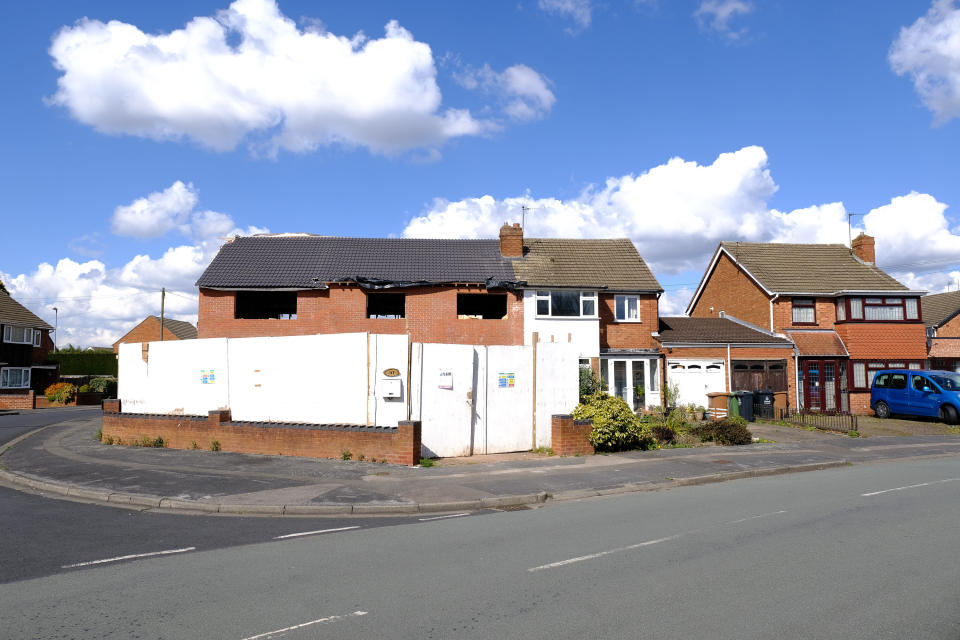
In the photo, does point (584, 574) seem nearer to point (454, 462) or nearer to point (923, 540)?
point (923, 540)

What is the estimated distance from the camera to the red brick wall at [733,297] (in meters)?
31.5

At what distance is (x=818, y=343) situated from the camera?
29734 millimetres

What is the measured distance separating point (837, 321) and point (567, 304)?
45.5 ft

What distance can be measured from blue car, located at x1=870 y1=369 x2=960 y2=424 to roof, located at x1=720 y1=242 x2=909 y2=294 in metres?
5.45

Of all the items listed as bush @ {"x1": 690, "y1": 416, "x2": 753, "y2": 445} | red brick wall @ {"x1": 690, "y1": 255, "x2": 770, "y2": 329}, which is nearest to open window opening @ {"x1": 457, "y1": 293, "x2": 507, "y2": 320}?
red brick wall @ {"x1": 690, "y1": 255, "x2": 770, "y2": 329}

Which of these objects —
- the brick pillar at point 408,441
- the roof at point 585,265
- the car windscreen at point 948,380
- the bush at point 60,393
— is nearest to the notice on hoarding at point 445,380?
the brick pillar at point 408,441

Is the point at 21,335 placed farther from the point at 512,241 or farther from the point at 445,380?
the point at 445,380

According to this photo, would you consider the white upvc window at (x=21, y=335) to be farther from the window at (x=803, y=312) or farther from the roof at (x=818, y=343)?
the window at (x=803, y=312)

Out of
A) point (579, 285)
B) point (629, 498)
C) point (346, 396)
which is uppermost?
point (579, 285)

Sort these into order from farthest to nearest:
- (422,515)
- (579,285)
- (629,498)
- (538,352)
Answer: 1. (579,285)
2. (538,352)
3. (629,498)
4. (422,515)

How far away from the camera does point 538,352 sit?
1493cm

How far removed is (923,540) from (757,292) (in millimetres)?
26041

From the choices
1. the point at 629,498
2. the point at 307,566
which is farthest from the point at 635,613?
the point at 629,498

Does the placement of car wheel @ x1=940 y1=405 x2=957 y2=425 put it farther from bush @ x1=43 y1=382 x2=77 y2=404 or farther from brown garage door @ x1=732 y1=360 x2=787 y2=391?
bush @ x1=43 y1=382 x2=77 y2=404
